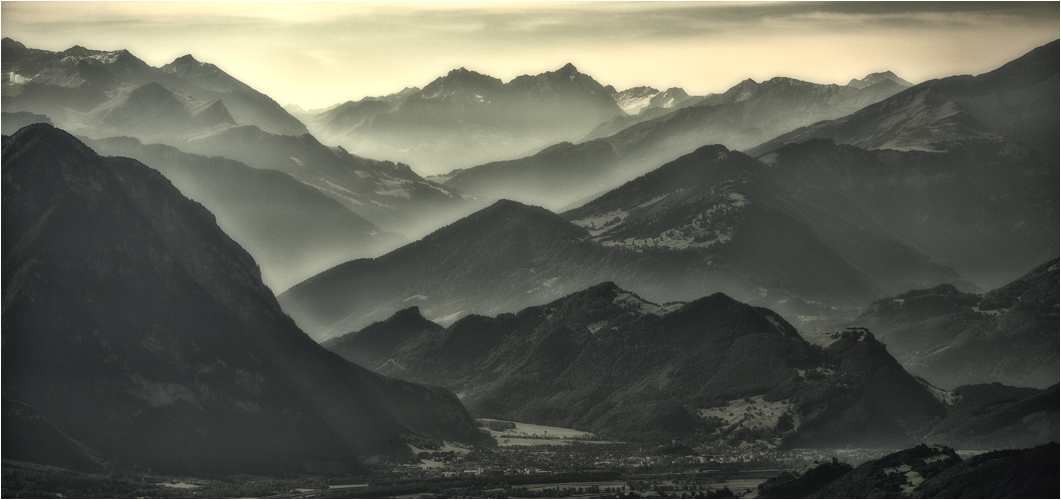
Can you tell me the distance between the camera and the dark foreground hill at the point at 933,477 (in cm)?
14638

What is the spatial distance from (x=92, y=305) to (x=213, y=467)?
2486cm

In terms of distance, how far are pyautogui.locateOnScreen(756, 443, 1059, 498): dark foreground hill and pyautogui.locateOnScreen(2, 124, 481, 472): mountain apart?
60.6 m

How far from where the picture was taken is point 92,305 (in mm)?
184250

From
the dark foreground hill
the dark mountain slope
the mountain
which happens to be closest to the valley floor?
the mountain

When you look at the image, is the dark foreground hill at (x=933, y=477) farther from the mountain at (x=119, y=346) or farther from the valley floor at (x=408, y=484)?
the mountain at (x=119, y=346)

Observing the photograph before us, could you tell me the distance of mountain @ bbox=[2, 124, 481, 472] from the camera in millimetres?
176750

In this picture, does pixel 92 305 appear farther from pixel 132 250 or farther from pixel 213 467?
pixel 213 467

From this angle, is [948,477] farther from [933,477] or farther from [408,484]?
[408,484]

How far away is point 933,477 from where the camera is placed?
15688 cm

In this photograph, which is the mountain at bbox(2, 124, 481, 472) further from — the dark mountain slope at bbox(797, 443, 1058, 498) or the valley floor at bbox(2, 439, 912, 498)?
the dark mountain slope at bbox(797, 443, 1058, 498)

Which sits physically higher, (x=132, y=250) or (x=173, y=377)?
(x=132, y=250)

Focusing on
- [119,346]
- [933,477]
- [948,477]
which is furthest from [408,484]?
[948,477]

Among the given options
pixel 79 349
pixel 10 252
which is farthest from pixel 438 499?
pixel 10 252

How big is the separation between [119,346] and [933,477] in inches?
3748
